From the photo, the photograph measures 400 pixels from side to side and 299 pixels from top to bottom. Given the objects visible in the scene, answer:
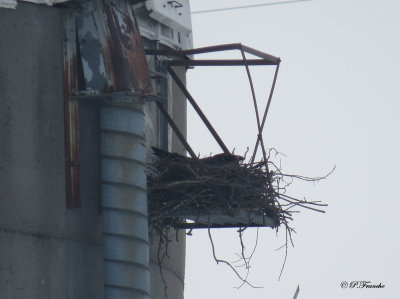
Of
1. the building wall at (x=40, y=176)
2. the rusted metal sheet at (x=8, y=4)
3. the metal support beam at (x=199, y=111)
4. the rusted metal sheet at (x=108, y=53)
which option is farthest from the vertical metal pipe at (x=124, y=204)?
the metal support beam at (x=199, y=111)

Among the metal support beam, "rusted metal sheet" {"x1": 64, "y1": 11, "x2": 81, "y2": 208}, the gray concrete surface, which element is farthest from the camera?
the metal support beam

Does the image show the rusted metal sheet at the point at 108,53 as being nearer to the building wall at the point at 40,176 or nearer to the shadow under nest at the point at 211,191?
the building wall at the point at 40,176

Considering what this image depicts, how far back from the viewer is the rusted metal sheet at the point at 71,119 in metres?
10.9

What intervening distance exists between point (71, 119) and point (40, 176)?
672mm

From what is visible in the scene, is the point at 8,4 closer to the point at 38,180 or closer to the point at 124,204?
the point at 38,180

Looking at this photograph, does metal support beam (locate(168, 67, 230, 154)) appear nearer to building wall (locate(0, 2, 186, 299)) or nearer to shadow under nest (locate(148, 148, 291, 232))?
shadow under nest (locate(148, 148, 291, 232))

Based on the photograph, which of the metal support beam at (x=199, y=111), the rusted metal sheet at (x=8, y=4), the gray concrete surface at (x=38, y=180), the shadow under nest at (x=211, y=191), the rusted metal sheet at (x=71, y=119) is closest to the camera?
the gray concrete surface at (x=38, y=180)

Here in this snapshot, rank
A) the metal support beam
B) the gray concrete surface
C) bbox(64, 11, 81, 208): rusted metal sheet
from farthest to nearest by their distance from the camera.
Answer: the metal support beam, bbox(64, 11, 81, 208): rusted metal sheet, the gray concrete surface

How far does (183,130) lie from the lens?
1387cm

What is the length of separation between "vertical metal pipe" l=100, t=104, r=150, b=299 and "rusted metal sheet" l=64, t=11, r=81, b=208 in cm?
35

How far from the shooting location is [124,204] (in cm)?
1120

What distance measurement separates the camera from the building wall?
10242 millimetres

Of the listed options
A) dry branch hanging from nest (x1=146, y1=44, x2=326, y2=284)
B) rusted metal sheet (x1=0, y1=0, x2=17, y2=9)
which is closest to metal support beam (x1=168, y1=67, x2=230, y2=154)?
dry branch hanging from nest (x1=146, y1=44, x2=326, y2=284)

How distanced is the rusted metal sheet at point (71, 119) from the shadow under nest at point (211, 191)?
947mm
